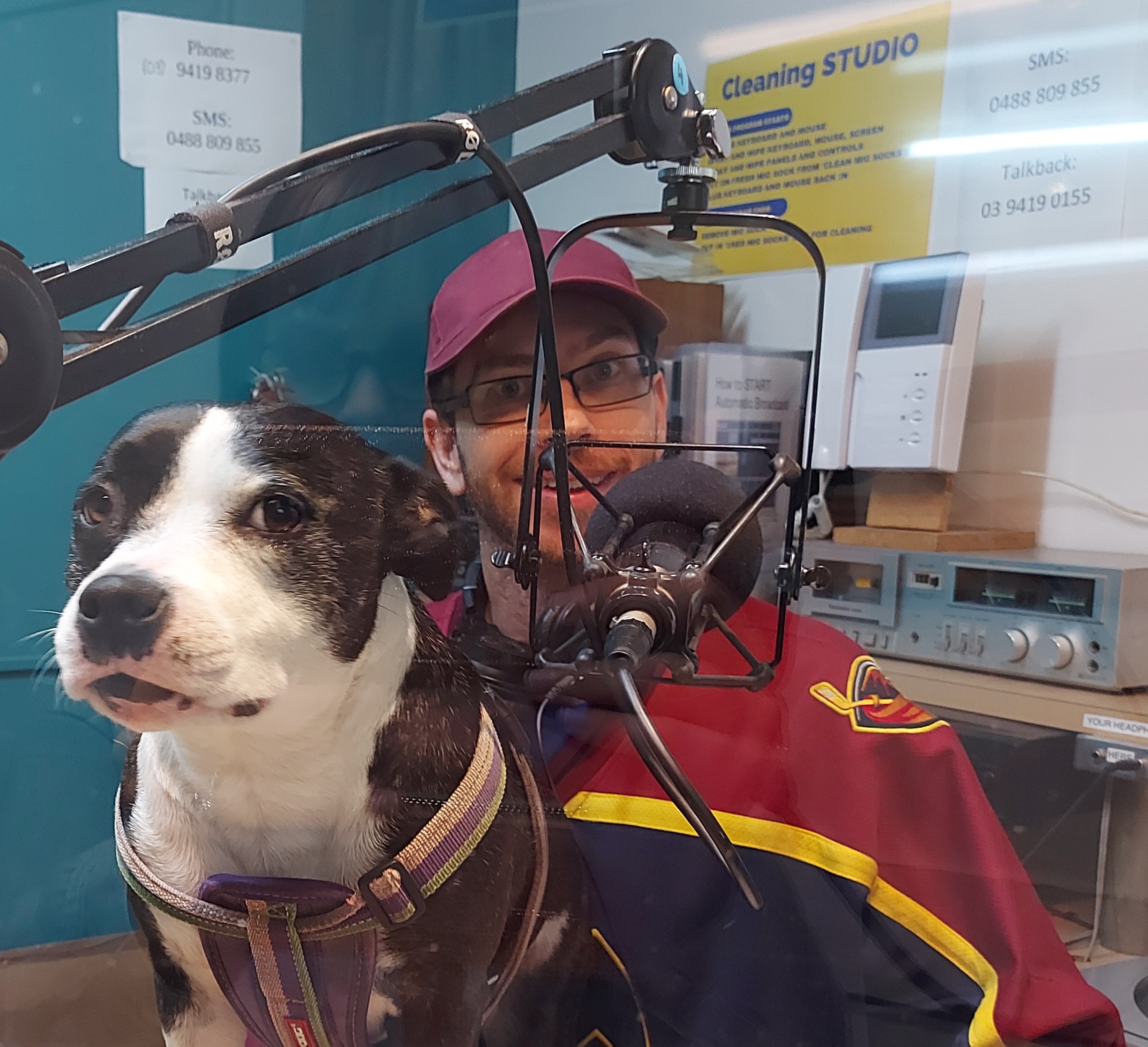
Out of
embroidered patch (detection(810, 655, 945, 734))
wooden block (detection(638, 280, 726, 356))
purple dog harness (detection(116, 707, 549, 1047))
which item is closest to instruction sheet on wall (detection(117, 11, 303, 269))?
wooden block (detection(638, 280, 726, 356))

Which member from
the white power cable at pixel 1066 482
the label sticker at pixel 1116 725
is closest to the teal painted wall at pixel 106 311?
the white power cable at pixel 1066 482

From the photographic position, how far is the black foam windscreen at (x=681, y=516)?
0.56 m

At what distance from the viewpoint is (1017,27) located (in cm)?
61

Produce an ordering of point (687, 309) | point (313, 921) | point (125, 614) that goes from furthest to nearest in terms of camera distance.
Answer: point (687, 309) → point (313, 921) → point (125, 614)

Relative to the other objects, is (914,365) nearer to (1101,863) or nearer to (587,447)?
(587,447)

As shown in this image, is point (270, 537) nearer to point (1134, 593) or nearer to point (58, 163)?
point (58, 163)

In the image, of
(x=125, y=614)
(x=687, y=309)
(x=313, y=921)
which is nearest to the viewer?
(x=125, y=614)

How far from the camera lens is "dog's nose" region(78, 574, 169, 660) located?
0.40m

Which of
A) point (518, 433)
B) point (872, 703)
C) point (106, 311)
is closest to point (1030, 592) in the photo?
point (872, 703)

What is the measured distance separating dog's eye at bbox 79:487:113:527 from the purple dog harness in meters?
0.20

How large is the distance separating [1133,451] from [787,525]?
27cm

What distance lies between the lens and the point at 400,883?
1.66 feet

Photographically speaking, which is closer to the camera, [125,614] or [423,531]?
[125,614]

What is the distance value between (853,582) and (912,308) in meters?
0.20
